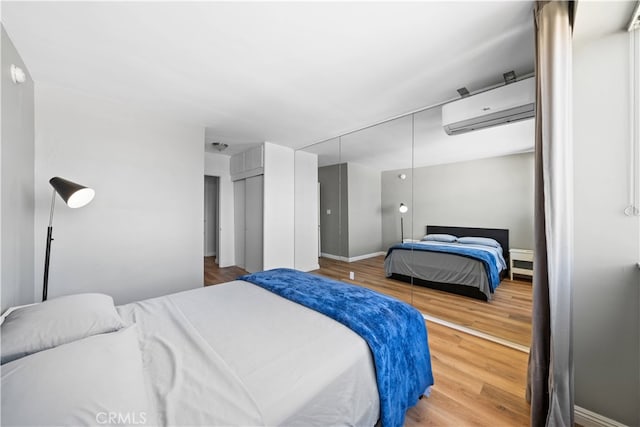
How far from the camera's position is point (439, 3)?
1.42 m

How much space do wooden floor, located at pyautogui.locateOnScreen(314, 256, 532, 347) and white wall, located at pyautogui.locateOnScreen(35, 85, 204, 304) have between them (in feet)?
8.83

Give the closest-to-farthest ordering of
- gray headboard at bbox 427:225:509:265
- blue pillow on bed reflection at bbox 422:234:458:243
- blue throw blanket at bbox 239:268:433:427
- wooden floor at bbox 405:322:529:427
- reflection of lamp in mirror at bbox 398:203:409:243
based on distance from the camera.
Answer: blue throw blanket at bbox 239:268:433:427 < wooden floor at bbox 405:322:529:427 < gray headboard at bbox 427:225:509:265 < blue pillow on bed reflection at bbox 422:234:458:243 < reflection of lamp in mirror at bbox 398:203:409:243

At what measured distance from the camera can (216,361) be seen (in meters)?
1.04

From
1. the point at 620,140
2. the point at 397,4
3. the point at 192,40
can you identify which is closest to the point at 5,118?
the point at 192,40

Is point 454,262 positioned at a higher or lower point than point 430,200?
lower

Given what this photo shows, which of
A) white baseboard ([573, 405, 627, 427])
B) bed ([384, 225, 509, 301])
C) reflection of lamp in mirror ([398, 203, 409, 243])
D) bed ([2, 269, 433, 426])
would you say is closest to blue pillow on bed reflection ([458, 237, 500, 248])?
bed ([384, 225, 509, 301])

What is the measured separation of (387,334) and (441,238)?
1.86 m

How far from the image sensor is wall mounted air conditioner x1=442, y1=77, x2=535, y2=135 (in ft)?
6.56

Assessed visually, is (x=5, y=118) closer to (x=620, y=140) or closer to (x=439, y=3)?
(x=439, y=3)

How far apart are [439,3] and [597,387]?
251 cm

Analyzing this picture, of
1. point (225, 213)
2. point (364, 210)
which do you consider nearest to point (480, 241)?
point (364, 210)

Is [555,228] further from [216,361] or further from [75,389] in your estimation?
[75,389]

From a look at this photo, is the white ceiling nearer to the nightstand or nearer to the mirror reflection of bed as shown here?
the mirror reflection of bed

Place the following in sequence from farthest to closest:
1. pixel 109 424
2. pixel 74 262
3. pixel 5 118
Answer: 1. pixel 74 262
2. pixel 5 118
3. pixel 109 424
